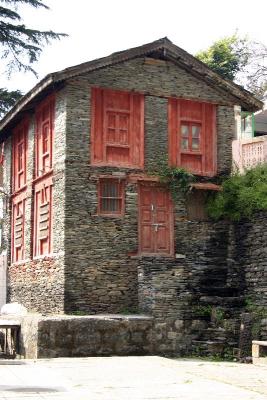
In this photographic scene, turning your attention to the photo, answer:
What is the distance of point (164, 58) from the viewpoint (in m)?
21.8

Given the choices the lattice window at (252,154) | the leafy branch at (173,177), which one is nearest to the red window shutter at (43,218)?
the leafy branch at (173,177)

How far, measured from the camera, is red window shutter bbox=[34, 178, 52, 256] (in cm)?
2120

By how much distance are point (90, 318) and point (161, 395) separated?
799 cm

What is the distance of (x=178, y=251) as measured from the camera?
21.1 metres

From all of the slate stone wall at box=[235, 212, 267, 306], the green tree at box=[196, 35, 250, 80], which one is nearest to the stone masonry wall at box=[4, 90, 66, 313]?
the slate stone wall at box=[235, 212, 267, 306]

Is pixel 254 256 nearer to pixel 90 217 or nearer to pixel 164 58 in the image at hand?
pixel 90 217

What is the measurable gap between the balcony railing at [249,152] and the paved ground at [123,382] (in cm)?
862

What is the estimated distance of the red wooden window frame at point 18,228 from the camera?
78.8 ft

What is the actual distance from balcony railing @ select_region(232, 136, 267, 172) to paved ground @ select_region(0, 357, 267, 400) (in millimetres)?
8617

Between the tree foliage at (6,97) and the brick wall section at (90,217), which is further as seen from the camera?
the tree foliage at (6,97)

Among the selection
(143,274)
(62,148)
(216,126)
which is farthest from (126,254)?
(216,126)

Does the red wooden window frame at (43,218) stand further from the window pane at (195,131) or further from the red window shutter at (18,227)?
the window pane at (195,131)

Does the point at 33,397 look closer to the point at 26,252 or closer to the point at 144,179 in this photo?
the point at 144,179

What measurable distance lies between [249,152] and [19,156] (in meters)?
8.41
